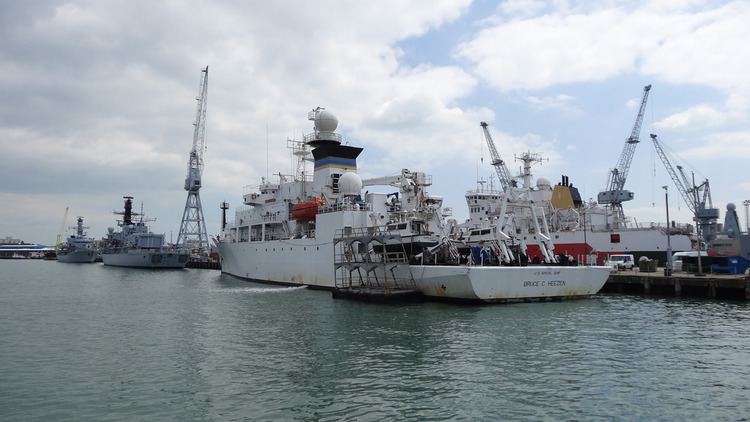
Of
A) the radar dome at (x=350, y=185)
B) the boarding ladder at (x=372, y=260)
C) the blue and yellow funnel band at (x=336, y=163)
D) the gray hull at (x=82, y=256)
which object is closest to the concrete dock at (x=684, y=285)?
the boarding ladder at (x=372, y=260)

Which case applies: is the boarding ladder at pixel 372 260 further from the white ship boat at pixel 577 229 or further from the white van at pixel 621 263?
the white van at pixel 621 263

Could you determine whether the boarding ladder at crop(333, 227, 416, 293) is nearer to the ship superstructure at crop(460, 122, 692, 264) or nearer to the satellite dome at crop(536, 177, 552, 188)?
the ship superstructure at crop(460, 122, 692, 264)

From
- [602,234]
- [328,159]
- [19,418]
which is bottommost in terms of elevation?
[19,418]

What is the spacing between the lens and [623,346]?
55.1ft

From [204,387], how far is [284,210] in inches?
1318

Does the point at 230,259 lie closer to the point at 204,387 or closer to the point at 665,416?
the point at 204,387

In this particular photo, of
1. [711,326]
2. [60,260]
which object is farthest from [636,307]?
[60,260]

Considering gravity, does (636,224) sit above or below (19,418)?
above

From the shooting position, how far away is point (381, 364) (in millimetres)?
14742

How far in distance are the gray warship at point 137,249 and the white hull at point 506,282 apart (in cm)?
6942

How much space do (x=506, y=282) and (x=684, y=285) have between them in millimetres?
13771

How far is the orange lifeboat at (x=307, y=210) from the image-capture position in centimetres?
3981

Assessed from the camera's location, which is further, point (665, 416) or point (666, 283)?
point (666, 283)

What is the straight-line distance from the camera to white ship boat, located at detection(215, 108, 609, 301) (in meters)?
27.5
